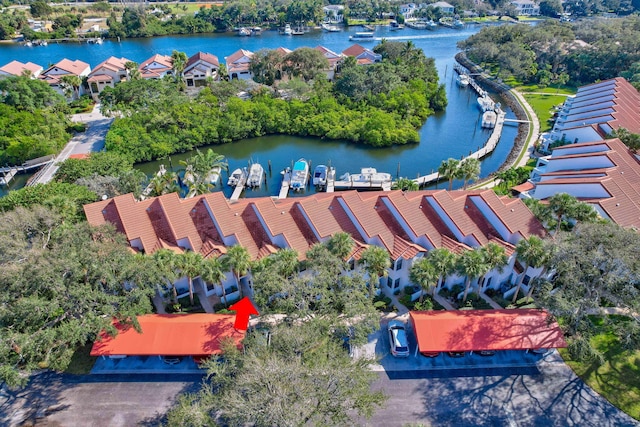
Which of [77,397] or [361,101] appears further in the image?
[361,101]

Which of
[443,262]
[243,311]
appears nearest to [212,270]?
[243,311]

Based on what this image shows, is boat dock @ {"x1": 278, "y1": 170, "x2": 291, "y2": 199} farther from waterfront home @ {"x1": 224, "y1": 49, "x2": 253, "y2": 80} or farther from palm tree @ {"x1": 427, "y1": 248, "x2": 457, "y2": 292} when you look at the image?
waterfront home @ {"x1": 224, "y1": 49, "x2": 253, "y2": 80}

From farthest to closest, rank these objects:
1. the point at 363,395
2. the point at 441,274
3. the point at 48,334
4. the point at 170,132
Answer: the point at 170,132 → the point at 441,274 → the point at 48,334 → the point at 363,395

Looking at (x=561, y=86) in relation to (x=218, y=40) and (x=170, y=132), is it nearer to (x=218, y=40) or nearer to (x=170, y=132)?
(x=170, y=132)

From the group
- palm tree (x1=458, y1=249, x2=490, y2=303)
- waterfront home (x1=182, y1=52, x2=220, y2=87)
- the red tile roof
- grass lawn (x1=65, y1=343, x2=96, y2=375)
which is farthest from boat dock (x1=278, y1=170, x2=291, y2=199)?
waterfront home (x1=182, y1=52, x2=220, y2=87)

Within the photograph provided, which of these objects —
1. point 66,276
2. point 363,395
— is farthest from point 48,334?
point 363,395

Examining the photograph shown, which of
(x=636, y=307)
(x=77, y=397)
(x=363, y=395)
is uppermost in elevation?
(x=636, y=307)

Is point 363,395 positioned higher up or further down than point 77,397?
higher up
